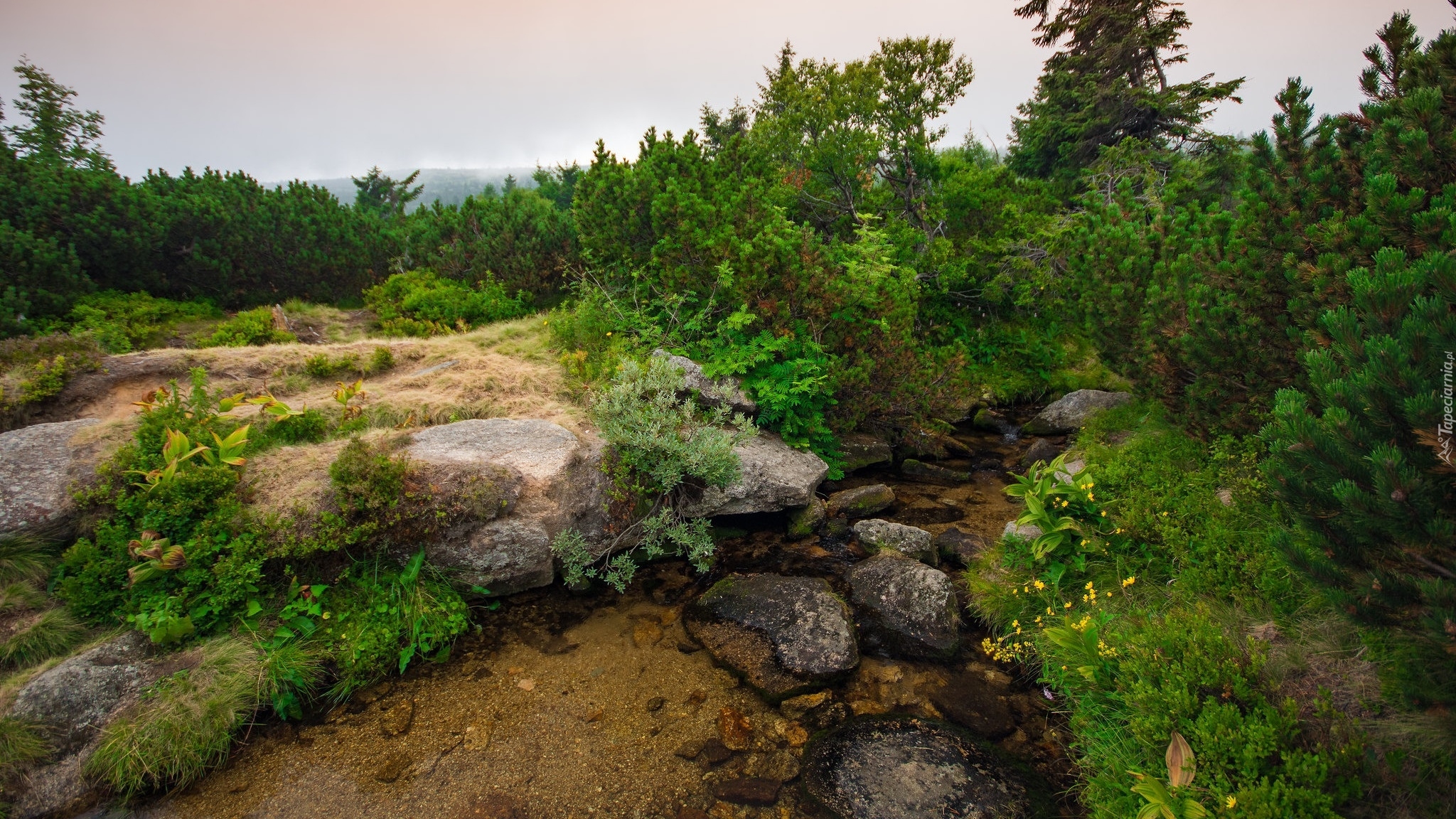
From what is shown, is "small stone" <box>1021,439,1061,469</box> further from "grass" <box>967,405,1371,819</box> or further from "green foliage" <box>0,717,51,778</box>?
"green foliage" <box>0,717,51,778</box>

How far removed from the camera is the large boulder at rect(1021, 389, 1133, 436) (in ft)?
37.4

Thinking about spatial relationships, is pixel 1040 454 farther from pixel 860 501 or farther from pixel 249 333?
pixel 249 333

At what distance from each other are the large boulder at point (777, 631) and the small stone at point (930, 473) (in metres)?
4.24

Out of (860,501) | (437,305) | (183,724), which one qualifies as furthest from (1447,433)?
(437,305)

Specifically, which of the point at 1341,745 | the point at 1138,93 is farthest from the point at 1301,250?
the point at 1138,93

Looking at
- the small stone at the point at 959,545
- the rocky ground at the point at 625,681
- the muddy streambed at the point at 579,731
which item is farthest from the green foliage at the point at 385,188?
the small stone at the point at 959,545

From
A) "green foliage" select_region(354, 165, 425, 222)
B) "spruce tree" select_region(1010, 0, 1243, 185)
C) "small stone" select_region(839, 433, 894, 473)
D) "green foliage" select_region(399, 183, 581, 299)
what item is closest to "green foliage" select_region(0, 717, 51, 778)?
"small stone" select_region(839, 433, 894, 473)

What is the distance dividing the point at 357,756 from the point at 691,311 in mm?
7839

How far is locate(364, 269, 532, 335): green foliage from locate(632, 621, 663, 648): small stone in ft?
29.3

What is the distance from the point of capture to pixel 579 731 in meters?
5.03

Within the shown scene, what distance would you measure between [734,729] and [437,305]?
39.3 feet

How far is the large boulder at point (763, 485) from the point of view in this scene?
7.93 m

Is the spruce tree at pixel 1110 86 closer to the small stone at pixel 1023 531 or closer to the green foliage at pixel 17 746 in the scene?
the small stone at pixel 1023 531

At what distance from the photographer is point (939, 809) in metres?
4.19
